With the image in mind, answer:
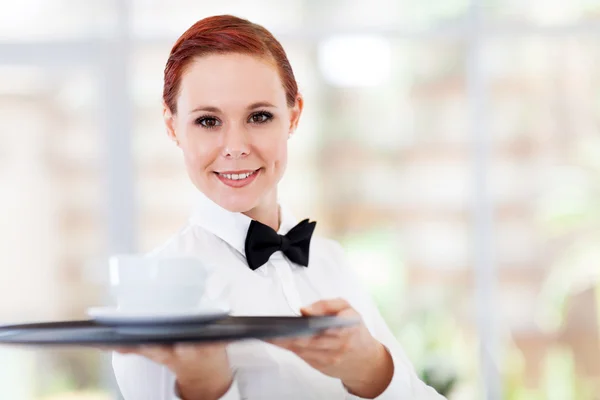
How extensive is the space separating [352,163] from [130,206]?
1.35 meters

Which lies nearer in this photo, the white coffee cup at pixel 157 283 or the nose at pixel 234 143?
the white coffee cup at pixel 157 283

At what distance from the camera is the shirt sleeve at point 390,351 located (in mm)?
1562

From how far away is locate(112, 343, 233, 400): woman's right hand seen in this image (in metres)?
1.21

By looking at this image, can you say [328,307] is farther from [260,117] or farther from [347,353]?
[260,117]

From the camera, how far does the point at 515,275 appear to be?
5.21 m

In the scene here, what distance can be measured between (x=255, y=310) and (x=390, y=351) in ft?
0.88

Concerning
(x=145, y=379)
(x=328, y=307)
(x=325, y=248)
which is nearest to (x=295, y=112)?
(x=325, y=248)

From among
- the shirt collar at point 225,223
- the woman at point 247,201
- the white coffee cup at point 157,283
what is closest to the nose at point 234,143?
the woman at point 247,201

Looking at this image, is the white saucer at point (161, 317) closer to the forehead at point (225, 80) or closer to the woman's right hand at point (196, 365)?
the woman's right hand at point (196, 365)

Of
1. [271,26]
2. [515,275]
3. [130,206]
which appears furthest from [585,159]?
[130,206]

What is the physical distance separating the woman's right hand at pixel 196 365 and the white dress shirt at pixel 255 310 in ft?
0.11

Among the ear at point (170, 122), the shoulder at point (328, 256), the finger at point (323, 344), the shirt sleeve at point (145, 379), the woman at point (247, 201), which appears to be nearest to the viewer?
A: the finger at point (323, 344)

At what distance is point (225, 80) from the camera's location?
1.57 m

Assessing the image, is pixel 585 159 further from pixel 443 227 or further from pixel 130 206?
pixel 130 206
